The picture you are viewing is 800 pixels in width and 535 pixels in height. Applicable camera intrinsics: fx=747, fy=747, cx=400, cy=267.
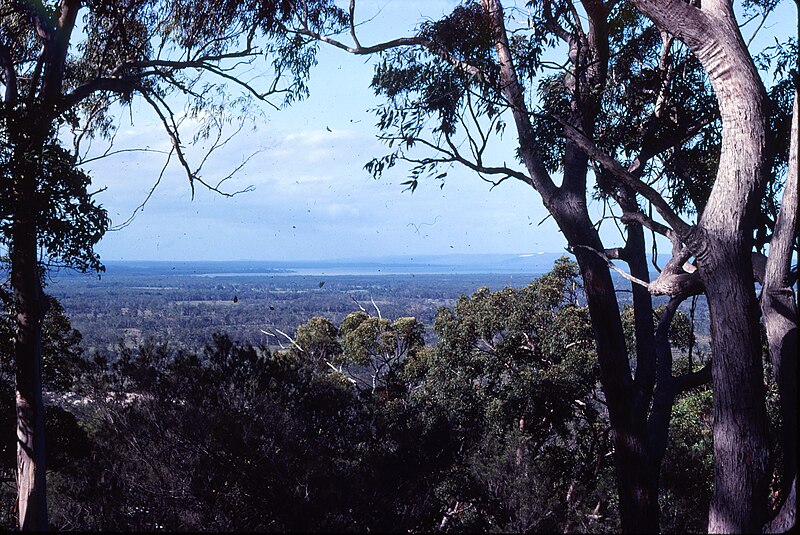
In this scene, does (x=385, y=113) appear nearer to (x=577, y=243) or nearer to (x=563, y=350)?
(x=577, y=243)

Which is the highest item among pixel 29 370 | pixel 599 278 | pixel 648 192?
pixel 648 192

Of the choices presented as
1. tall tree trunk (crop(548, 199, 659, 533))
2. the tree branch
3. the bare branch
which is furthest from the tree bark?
the tree branch

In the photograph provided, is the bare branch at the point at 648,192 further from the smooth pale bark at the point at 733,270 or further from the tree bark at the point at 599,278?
the tree bark at the point at 599,278

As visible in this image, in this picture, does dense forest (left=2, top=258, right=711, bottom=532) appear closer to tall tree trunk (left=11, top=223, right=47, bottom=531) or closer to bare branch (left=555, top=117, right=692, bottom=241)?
tall tree trunk (left=11, top=223, right=47, bottom=531)

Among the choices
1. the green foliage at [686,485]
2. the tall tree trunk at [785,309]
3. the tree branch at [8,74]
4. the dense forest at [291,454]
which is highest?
the tree branch at [8,74]

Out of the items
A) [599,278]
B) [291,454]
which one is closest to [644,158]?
[599,278]

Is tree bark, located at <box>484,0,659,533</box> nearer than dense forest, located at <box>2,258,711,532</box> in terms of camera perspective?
Yes

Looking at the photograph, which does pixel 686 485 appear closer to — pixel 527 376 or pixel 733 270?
pixel 527 376

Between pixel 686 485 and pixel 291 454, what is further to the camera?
pixel 686 485

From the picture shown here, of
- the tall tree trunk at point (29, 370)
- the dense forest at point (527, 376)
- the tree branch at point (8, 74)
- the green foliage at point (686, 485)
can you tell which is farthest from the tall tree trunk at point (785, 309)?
the tree branch at point (8, 74)

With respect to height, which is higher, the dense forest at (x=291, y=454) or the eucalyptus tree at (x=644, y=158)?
the eucalyptus tree at (x=644, y=158)
